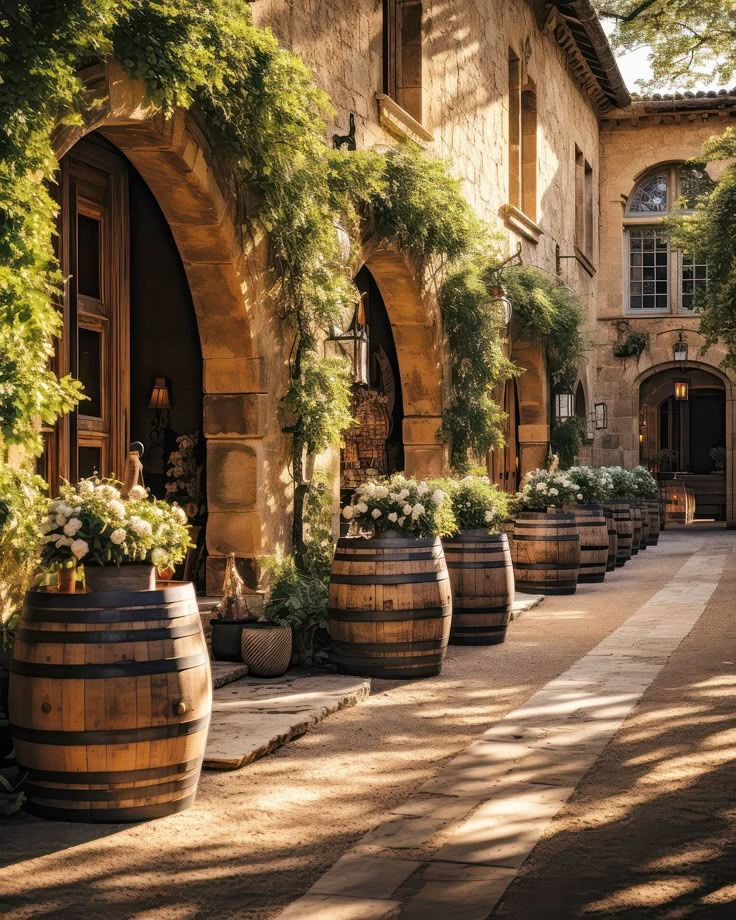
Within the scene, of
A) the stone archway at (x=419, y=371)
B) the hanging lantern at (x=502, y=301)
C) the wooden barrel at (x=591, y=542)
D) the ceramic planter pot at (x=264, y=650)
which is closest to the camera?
the ceramic planter pot at (x=264, y=650)

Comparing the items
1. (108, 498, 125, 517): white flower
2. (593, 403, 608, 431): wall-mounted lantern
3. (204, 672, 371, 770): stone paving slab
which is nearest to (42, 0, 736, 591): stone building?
(204, 672, 371, 770): stone paving slab

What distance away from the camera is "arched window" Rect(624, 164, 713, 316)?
2312 centimetres

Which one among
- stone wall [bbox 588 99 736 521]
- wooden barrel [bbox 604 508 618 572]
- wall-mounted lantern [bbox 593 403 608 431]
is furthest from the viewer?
stone wall [bbox 588 99 736 521]

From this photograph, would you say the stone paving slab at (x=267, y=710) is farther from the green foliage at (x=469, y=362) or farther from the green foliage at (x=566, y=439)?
the green foliage at (x=566, y=439)

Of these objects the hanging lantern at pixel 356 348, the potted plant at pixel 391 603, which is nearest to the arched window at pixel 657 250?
the hanging lantern at pixel 356 348

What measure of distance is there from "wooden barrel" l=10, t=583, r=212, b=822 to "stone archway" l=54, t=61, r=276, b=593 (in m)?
3.21

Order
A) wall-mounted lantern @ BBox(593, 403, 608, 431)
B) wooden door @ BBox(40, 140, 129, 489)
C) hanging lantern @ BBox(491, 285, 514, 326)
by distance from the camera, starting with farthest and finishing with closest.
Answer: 1. wall-mounted lantern @ BBox(593, 403, 608, 431)
2. hanging lantern @ BBox(491, 285, 514, 326)
3. wooden door @ BBox(40, 140, 129, 489)

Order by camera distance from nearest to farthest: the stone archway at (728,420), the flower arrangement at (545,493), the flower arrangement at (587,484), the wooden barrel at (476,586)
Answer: the wooden barrel at (476,586) < the flower arrangement at (545,493) < the flower arrangement at (587,484) < the stone archway at (728,420)

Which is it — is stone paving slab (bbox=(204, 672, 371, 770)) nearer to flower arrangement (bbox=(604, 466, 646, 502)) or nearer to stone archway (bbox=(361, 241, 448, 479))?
stone archway (bbox=(361, 241, 448, 479))

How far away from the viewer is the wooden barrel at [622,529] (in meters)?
14.5

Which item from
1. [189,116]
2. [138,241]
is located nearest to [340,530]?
[138,241]

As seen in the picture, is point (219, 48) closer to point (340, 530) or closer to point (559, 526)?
point (340, 530)

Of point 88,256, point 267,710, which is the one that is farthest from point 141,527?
point 88,256

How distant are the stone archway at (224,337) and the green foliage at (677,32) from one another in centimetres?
1425
